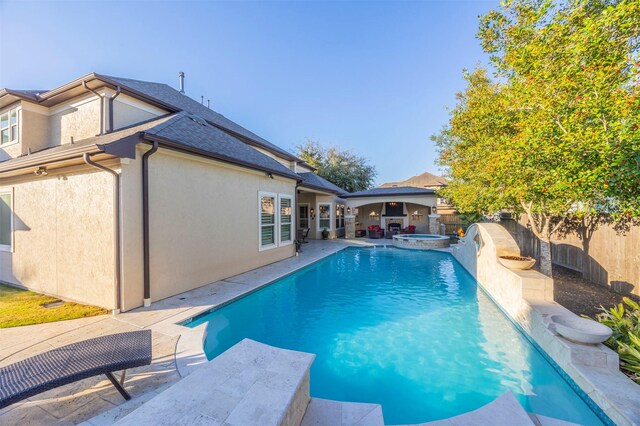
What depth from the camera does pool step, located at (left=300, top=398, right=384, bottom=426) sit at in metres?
2.76

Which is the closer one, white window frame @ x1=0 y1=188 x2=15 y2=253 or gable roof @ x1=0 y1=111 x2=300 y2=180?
gable roof @ x1=0 y1=111 x2=300 y2=180

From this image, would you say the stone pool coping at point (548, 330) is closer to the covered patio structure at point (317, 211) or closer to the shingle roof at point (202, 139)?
the shingle roof at point (202, 139)

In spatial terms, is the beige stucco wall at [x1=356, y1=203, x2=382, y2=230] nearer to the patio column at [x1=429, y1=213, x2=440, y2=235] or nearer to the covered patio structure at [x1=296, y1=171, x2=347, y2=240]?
the covered patio structure at [x1=296, y1=171, x2=347, y2=240]

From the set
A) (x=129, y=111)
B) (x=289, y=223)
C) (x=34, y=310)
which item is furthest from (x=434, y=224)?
(x=34, y=310)

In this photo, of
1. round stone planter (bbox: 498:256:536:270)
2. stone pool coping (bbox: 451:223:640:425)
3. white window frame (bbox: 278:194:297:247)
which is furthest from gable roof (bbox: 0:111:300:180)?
stone pool coping (bbox: 451:223:640:425)

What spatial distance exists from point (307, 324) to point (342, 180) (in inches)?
1019

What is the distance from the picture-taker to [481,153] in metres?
8.68

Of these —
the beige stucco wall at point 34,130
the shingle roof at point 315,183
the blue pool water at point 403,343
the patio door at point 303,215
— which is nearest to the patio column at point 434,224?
the shingle roof at point 315,183

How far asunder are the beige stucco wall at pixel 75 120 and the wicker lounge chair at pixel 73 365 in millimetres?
7693

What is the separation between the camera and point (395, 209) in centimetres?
2419

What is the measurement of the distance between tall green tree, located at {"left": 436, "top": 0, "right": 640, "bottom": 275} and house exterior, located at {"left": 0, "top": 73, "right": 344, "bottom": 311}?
25.5 ft

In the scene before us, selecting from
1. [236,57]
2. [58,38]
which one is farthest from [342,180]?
[58,38]

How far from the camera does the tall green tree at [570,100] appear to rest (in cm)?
390

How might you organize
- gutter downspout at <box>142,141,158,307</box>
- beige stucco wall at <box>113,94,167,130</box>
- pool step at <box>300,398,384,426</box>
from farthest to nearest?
beige stucco wall at <box>113,94,167,130</box>
gutter downspout at <box>142,141,158,307</box>
pool step at <box>300,398,384,426</box>
